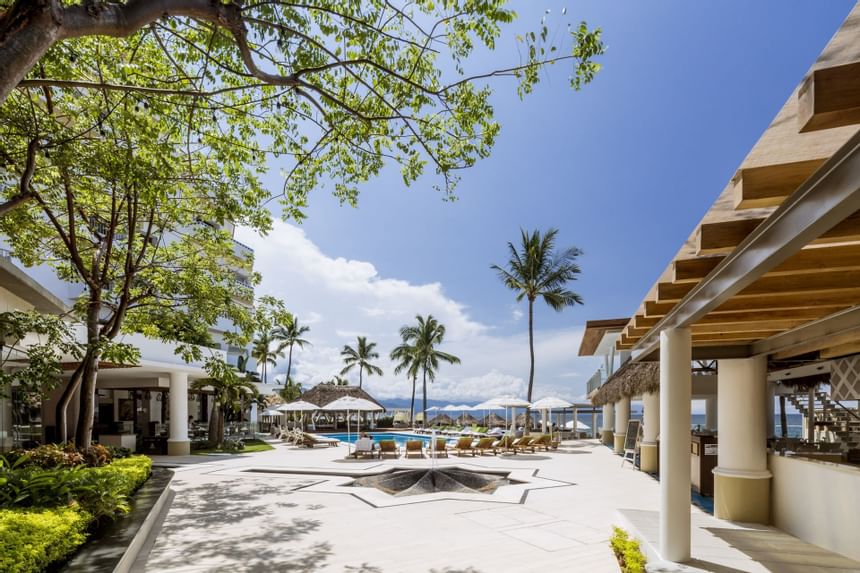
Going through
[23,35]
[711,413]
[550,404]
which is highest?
[23,35]

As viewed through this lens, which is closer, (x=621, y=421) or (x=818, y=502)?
(x=818, y=502)

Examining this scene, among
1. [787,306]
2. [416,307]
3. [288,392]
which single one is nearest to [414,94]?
[787,306]

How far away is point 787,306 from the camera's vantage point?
219 inches

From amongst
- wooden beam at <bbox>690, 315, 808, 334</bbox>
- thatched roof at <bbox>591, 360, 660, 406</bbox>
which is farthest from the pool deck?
wooden beam at <bbox>690, 315, 808, 334</bbox>

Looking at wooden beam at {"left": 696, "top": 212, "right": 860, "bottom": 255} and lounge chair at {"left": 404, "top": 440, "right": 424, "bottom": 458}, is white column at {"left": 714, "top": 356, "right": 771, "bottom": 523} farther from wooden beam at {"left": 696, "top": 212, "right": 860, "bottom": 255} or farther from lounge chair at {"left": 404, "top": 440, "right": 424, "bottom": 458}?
lounge chair at {"left": 404, "top": 440, "right": 424, "bottom": 458}

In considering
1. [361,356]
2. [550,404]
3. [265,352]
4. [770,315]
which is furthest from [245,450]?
[361,356]

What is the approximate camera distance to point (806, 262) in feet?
13.0

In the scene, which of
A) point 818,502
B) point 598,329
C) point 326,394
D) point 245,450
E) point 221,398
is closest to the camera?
point 818,502

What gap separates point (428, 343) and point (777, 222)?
45952 mm

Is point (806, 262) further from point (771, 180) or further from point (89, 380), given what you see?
point (89, 380)

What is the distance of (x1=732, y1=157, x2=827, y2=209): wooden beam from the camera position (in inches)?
108

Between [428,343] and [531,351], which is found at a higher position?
[428,343]

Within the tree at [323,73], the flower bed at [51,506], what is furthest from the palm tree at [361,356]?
the tree at [323,73]

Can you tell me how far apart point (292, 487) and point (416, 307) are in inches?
1473
